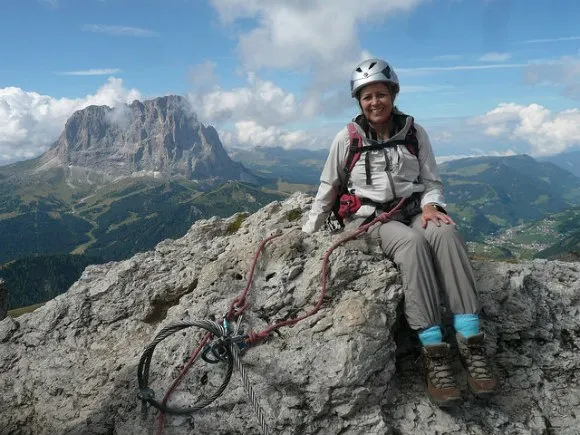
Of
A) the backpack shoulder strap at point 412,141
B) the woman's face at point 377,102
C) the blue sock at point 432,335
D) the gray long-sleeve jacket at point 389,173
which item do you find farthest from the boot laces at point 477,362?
the woman's face at point 377,102

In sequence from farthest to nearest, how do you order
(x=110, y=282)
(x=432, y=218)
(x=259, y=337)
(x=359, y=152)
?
(x=110, y=282) → (x=359, y=152) → (x=432, y=218) → (x=259, y=337)

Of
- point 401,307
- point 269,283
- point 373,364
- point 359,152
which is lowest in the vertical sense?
point 373,364

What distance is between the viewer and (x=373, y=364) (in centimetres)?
654

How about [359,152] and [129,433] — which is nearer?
[129,433]

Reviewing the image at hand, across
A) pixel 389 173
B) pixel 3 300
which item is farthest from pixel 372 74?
pixel 3 300

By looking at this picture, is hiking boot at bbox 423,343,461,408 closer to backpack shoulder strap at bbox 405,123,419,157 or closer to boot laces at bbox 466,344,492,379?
Result: boot laces at bbox 466,344,492,379

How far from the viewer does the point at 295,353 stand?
22.4 feet

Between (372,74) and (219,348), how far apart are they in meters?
6.26

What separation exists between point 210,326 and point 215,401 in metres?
1.37

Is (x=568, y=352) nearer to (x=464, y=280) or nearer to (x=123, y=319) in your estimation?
(x=464, y=280)

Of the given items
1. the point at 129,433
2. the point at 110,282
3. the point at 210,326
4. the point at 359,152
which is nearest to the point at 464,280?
the point at 359,152

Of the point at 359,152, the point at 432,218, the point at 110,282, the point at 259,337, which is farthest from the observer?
the point at 110,282

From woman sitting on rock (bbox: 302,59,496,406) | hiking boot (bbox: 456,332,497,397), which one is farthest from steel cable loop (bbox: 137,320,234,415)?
hiking boot (bbox: 456,332,497,397)

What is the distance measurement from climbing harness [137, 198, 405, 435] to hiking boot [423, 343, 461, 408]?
214 centimetres
